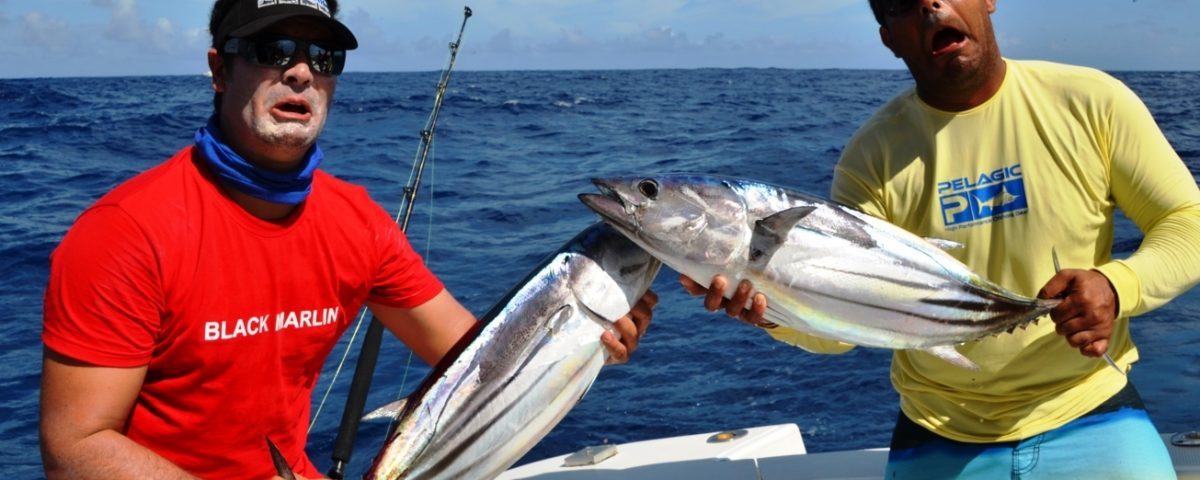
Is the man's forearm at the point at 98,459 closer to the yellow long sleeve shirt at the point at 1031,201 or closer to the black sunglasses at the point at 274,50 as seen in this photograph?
the black sunglasses at the point at 274,50

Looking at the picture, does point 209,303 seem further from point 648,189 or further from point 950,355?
point 950,355

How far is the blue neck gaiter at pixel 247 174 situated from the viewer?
2416 mm

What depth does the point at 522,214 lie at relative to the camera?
39.4 ft

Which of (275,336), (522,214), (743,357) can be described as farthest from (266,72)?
(522,214)

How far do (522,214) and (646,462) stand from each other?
8183mm

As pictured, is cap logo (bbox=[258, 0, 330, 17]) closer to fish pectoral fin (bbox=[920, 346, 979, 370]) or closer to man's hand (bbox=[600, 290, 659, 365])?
man's hand (bbox=[600, 290, 659, 365])

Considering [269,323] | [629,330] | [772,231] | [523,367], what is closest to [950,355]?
[772,231]

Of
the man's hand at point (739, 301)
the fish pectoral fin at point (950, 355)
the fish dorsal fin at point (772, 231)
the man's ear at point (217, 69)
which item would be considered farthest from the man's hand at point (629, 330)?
the man's ear at point (217, 69)

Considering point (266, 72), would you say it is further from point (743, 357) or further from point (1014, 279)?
point (743, 357)

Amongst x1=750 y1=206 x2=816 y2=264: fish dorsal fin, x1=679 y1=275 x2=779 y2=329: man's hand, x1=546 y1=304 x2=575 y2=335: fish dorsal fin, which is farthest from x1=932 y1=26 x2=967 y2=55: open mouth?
x1=546 y1=304 x2=575 y2=335: fish dorsal fin

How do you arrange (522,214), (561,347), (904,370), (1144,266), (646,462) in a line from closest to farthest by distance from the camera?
(561,347) < (1144,266) < (904,370) < (646,462) < (522,214)

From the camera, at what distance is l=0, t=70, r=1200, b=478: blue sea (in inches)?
262

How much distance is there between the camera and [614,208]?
6.93 ft

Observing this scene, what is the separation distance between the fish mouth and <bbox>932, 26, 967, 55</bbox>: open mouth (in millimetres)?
976
